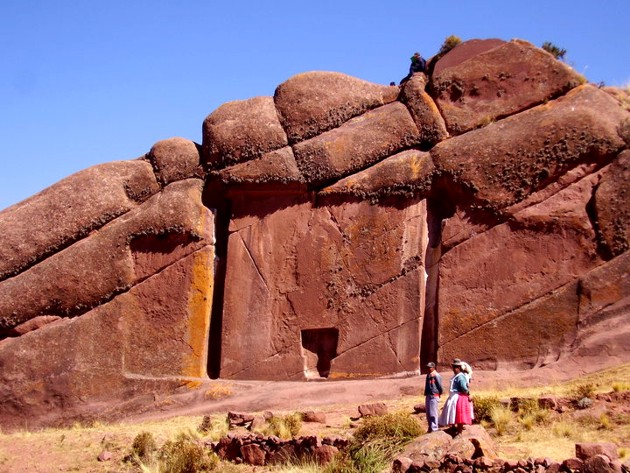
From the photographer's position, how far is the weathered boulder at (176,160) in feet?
75.8

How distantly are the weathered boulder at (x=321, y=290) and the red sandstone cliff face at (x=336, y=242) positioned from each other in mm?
45

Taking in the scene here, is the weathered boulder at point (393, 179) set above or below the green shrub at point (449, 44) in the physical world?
below

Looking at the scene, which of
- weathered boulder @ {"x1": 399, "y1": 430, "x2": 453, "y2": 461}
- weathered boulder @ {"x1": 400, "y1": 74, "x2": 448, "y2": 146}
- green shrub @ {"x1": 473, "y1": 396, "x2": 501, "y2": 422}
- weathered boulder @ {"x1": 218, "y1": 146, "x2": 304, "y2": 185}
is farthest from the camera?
weathered boulder @ {"x1": 218, "y1": 146, "x2": 304, "y2": 185}

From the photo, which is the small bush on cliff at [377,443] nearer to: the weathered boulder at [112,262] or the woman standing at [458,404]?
the woman standing at [458,404]

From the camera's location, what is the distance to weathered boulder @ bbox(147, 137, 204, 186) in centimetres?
2309

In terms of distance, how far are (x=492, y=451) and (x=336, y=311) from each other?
804cm

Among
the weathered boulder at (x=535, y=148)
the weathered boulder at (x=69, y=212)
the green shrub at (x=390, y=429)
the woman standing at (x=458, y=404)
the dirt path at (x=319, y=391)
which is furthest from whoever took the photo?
the weathered boulder at (x=69, y=212)

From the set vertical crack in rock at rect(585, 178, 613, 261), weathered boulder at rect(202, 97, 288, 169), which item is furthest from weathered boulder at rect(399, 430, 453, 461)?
weathered boulder at rect(202, 97, 288, 169)

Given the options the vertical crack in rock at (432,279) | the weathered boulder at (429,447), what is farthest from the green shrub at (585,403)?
the vertical crack in rock at (432,279)

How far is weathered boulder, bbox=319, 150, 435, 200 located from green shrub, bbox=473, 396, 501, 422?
6.00 m

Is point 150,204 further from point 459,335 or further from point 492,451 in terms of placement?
point 492,451

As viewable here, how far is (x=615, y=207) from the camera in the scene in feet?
62.8

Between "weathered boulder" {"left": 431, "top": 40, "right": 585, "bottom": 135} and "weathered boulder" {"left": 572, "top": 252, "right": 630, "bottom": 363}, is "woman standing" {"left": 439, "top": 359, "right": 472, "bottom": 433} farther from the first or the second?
"weathered boulder" {"left": 431, "top": 40, "right": 585, "bottom": 135}

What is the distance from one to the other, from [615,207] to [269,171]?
7.92 meters
